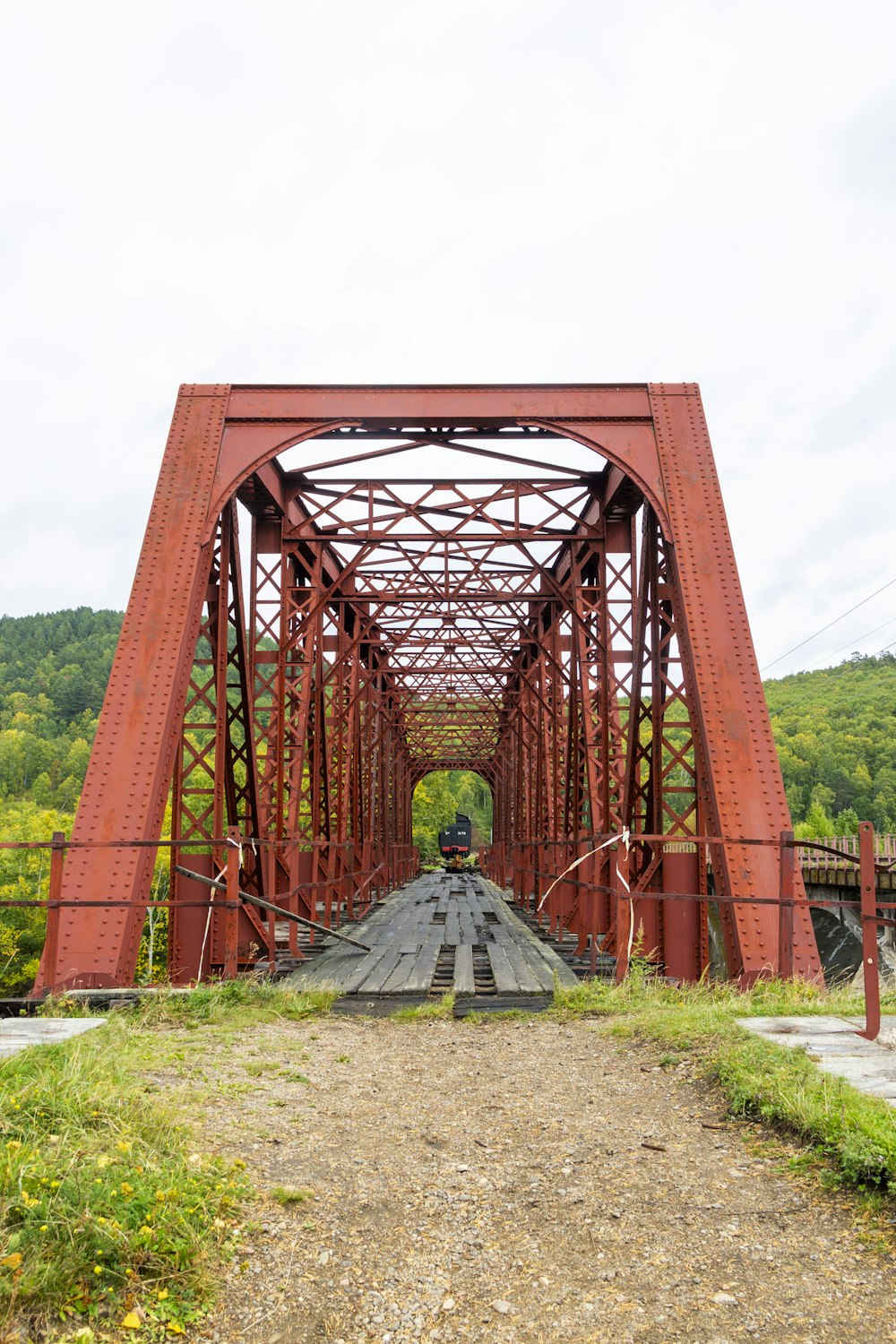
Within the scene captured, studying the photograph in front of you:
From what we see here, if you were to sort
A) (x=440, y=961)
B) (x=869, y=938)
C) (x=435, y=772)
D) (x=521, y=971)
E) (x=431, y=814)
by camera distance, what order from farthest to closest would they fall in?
1. (x=435, y=772)
2. (x=431, y=814)
3. (x=440, y=961)
4. (x=521, y=971)
5. (x=869, y=938)

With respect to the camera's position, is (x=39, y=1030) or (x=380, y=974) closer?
(x=39, y=1030)

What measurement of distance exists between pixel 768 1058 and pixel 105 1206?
334 centimetres

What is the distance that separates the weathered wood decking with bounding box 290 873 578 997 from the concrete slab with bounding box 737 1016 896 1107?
331cm

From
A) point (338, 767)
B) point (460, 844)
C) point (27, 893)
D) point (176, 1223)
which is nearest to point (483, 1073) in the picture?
point (176, 1223)

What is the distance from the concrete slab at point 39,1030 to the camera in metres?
5.36

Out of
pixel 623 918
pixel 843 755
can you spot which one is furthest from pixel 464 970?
pixel 843 755

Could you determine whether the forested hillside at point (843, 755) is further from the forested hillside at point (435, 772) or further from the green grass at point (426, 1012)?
the green grass at point (426, 1012)

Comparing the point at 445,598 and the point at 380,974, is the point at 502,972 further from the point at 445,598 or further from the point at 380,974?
the point at 445,598

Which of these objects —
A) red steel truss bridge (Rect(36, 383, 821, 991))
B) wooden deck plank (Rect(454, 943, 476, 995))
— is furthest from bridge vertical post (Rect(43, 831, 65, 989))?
wooden deck plank (Rect(454, 943, 476, 995))

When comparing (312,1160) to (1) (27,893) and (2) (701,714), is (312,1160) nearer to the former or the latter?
Answer: (2) (701,714)

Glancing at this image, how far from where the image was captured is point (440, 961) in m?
11.7

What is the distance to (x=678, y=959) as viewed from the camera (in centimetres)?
945

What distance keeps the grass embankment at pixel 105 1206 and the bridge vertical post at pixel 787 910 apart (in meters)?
5.05

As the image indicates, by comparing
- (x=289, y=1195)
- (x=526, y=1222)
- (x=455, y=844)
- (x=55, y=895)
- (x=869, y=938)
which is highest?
(x=455, y=844)
